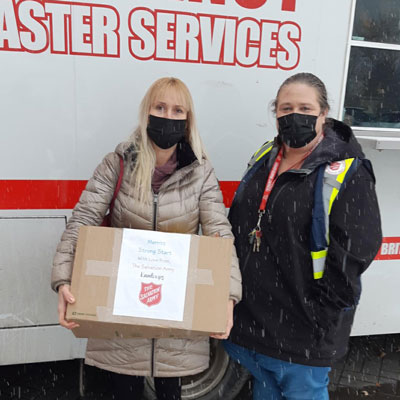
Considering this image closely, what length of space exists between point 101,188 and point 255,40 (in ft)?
3.80

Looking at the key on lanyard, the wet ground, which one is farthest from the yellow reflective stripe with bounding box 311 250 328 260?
the wet ground

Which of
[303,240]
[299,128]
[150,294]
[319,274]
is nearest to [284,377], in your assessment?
[319,274]

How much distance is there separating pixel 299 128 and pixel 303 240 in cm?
46

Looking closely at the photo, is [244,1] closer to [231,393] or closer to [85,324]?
[85,324]

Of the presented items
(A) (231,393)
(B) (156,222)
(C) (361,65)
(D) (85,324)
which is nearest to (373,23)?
(C) (361,65)

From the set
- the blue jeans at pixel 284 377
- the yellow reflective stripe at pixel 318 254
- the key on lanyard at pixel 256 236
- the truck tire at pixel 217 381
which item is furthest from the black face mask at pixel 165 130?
the truck tire at pixel 217 381

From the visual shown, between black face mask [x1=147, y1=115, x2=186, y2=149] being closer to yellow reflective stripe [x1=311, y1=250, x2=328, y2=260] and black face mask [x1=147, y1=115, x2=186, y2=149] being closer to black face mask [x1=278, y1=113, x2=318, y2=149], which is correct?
black face mask [x1=278, y1=113, x2=318, y2=149]

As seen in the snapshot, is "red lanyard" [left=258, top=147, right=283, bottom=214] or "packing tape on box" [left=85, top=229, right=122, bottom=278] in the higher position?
"red lanyard" [left=258, top=147, right=283, bottom=214]

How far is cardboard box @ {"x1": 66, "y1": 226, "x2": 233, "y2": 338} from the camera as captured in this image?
1.53 meters

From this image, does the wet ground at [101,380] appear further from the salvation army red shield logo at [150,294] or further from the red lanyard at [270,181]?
the red lanyard at [270,181]

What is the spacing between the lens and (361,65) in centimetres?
238

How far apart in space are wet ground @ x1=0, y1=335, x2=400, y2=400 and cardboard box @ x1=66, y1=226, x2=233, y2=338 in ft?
4.17

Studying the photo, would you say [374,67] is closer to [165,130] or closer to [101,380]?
[165,130]

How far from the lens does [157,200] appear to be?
1.72 meters
